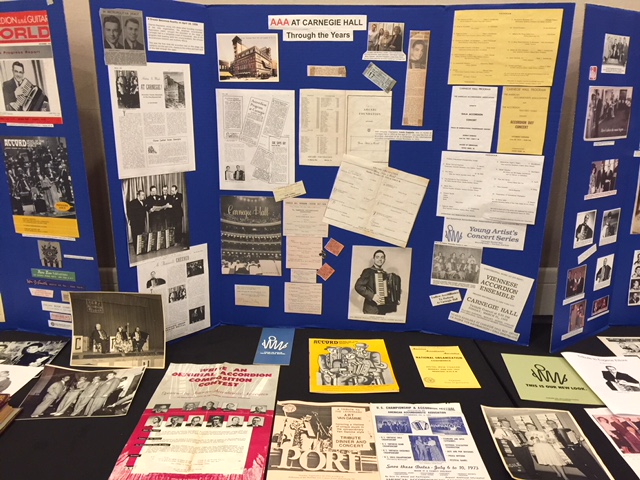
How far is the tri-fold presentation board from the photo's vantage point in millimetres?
1176

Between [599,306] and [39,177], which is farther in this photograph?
[599,306]

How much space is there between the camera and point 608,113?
129 cm

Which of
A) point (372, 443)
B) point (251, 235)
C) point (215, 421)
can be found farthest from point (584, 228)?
point (215, 421)

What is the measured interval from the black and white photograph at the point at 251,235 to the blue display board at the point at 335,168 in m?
0.02

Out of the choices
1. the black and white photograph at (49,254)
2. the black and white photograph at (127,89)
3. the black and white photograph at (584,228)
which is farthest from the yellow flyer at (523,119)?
the black and white photograph at (49,254)

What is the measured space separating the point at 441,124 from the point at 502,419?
0.78m

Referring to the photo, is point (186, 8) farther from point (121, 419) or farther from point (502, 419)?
point (502, 419)

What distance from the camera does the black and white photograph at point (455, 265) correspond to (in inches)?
54.3

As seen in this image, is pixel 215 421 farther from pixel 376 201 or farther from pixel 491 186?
pixel 491 186

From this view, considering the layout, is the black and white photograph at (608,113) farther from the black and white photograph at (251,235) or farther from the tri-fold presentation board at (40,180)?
the tri-fold presentation board at (40,180)

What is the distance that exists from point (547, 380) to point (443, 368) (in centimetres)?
28

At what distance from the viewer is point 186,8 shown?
122 centimetres

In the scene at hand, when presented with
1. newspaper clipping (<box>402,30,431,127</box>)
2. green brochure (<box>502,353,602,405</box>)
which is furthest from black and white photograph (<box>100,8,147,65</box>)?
green brochure (<box>502,353,602,405</box>)

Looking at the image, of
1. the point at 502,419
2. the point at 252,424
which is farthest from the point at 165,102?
the point at 502,419
